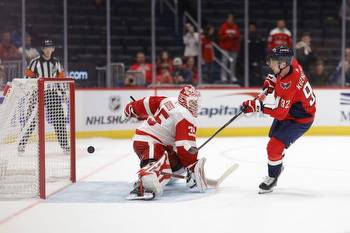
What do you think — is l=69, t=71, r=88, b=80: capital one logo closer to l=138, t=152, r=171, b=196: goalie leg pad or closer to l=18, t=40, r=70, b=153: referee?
l=18, t=40, r=70, b=153: referee

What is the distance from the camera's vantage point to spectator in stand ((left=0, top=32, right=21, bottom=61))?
9203 mm

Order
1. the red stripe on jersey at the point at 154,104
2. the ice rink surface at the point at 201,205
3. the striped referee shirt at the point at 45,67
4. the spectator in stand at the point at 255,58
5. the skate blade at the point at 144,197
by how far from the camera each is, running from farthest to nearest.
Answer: the spectator in stand at the point at 255,58 → the striped referee shirt at the point at 45,67 → the red stripe on jersey at the point at 154,104 → the skate blade at the point at 144,197 → the ice rink surface at the point at 201,205

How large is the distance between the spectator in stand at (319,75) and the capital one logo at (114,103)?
3232 millimetres

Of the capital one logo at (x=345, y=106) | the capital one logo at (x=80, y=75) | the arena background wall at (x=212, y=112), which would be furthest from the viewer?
the capital one logo at (x=345, y=106)

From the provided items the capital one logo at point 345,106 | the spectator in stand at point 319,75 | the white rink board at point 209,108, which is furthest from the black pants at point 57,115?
the spectator in stand at point 319,75

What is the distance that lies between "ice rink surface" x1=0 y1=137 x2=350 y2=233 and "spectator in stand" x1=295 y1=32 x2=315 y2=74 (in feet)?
13.4

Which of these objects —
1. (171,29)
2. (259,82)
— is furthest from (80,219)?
(171,29)

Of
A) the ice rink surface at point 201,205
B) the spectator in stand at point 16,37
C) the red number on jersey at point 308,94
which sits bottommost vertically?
the ice rink surface at point 201,205

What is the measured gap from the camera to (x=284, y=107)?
196 inches

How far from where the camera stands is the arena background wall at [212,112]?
970 cm

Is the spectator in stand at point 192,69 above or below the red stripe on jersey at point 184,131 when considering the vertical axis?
above

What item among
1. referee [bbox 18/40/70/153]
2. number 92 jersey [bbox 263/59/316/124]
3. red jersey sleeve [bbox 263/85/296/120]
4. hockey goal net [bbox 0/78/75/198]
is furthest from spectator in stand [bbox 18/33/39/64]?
red jersey sleeve [bbox 263/85/296/120]

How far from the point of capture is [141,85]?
410 inches

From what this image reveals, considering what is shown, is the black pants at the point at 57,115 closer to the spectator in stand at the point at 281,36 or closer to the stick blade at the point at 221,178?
the stick blade at the point at 221,178
